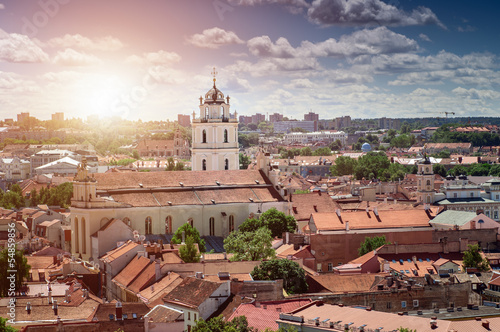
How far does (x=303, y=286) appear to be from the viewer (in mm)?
49750

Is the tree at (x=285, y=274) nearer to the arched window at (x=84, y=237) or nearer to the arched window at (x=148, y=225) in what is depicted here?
the arched window at (x=84, y=237)

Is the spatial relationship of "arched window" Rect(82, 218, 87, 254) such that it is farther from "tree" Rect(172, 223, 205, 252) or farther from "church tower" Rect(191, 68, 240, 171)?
"church tower" Rect(191, 68, 240, 171)

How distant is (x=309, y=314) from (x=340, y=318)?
163 cm

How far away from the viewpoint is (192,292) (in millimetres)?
42719

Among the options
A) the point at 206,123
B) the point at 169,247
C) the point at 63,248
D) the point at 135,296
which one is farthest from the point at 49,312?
the point at 206,123

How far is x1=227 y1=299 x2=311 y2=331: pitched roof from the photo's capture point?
3803cm

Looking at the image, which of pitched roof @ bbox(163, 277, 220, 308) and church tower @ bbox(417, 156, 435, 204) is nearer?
pitched roof @ bbox(163, 277, 220, 308)

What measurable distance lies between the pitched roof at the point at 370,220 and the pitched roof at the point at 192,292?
1030 inches

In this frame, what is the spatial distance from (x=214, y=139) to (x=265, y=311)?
4588 centimetres

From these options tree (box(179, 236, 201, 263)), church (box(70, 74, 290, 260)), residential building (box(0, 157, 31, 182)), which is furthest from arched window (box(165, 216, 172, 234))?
residential building (box(0, 157, 31, 182))

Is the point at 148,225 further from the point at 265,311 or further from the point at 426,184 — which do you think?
the point at 426,184

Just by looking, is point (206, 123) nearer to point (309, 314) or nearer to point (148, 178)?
point (148, 178)

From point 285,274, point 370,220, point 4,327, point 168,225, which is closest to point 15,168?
point 168,225

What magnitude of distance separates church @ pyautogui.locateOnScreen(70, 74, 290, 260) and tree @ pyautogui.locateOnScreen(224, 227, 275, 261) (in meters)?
6.42
